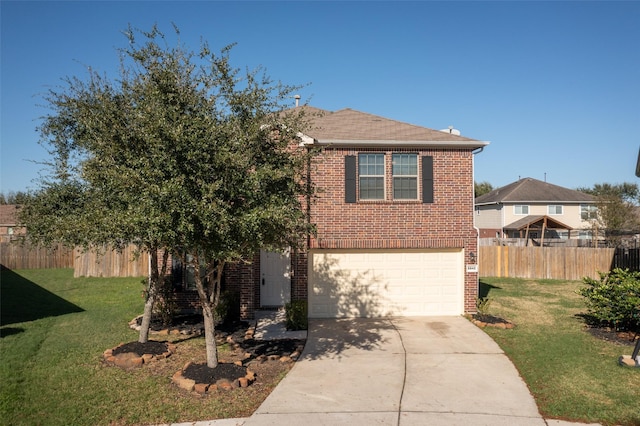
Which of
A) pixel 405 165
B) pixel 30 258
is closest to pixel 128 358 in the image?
pixel 405 165

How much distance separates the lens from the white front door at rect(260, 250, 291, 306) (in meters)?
13.9

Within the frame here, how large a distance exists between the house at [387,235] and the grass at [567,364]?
2.27 metres

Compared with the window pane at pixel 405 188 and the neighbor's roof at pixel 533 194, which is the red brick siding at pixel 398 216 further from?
the neighbor's roof at pixel 533 194

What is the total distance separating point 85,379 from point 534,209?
123 ft

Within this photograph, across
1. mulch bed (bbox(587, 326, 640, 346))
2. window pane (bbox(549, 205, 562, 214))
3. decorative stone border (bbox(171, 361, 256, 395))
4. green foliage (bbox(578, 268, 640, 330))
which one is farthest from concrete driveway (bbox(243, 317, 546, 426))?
window pane (bbox(549, 205, 562, 214))

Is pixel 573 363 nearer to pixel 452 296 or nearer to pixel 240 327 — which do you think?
pixel 452 296

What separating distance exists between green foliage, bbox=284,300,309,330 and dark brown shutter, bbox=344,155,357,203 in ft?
11.6

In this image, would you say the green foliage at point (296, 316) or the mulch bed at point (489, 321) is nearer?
the green foliage at point (296, 316)

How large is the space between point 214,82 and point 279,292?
752cm

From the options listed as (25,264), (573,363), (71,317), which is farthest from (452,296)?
(25,264)

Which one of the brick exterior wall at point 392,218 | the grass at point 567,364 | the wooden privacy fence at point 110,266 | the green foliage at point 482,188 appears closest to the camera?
the grass at point 567,364

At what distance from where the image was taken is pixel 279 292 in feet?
46.0

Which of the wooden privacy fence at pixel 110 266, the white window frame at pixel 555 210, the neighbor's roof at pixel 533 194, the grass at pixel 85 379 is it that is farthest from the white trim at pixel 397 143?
the white window frame at pixel 555 210

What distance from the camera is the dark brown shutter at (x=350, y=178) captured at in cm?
1390
